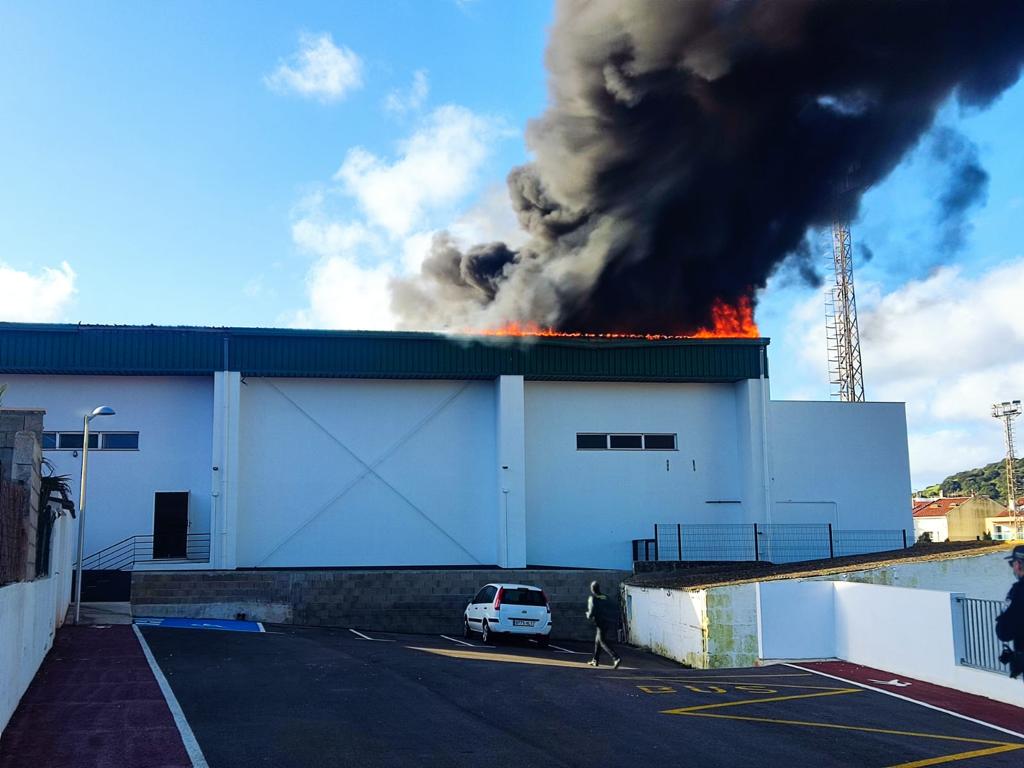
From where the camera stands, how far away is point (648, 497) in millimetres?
27328

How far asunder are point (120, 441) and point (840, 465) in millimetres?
20259

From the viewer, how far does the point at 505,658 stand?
17.0m

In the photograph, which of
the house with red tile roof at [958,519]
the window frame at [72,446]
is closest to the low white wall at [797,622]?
the window frame at [72,446]

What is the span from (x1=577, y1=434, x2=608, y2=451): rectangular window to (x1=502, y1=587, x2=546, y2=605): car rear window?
7965mm

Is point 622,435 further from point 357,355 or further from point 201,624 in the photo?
point 201,624

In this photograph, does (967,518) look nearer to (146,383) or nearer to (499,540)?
(499,540)

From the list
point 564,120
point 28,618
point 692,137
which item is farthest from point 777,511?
point 28,618

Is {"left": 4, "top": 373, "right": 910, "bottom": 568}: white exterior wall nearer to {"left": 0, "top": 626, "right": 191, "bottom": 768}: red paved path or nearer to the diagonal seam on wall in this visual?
the diagonal seam on wall

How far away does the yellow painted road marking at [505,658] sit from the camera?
1620cm

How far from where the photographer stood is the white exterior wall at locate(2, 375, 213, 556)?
2495 cm

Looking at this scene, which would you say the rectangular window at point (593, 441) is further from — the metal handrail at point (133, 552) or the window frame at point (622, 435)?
the metal handrail at point (133, 552)

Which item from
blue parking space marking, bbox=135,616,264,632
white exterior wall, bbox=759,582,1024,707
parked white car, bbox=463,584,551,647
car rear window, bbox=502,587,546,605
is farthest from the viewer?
blue parking space marking, bbox=135,616,264,632

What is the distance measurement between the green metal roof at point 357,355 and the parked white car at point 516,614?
7.93 meters

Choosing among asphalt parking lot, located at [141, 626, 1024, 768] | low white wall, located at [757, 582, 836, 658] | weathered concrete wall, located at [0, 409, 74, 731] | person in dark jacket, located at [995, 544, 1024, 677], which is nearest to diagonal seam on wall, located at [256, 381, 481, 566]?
weathered concrete wall, located at [0, 409, 74, 731]
